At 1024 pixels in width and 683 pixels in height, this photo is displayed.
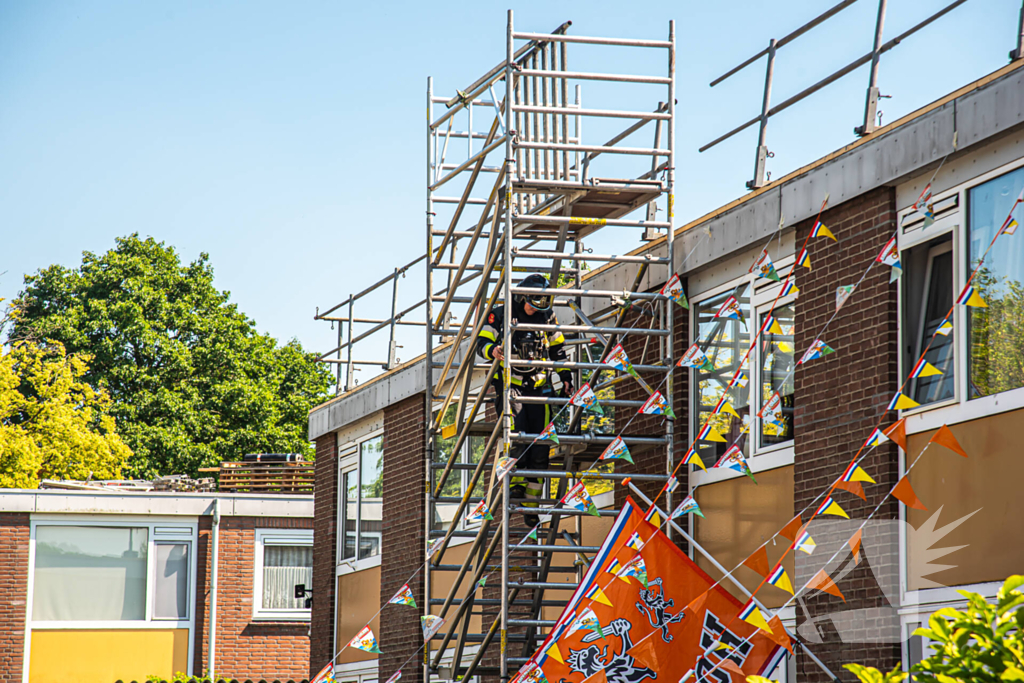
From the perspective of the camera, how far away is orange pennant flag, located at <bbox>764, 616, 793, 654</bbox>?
8.68m

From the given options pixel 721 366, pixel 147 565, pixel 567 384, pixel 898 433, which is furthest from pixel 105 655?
pixel 898 433

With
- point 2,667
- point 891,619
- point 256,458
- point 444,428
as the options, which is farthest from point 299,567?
point 891,619

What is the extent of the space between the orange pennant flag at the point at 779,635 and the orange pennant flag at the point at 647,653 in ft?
2.53

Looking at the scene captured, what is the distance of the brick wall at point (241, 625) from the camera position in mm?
25781

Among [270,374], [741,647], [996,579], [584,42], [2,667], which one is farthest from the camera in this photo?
[270,374]

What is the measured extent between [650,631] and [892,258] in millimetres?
2952

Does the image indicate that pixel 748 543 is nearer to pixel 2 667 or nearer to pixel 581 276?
pixel 581 276

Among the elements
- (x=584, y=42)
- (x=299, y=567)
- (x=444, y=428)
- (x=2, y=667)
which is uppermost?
(x=584, y=42)

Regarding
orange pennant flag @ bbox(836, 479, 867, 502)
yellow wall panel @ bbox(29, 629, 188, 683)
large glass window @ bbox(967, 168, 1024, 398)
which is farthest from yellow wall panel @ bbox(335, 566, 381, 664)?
large glass window @ bbox(967, 168, 1024, 398)

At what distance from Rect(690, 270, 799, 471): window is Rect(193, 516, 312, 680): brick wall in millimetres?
16970

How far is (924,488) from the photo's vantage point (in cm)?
834

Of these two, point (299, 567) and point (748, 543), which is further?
point (299, 567)

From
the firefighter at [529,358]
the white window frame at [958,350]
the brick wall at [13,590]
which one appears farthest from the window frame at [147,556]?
the white window frame at [958,350]

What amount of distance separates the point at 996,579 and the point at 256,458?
23.6 m
